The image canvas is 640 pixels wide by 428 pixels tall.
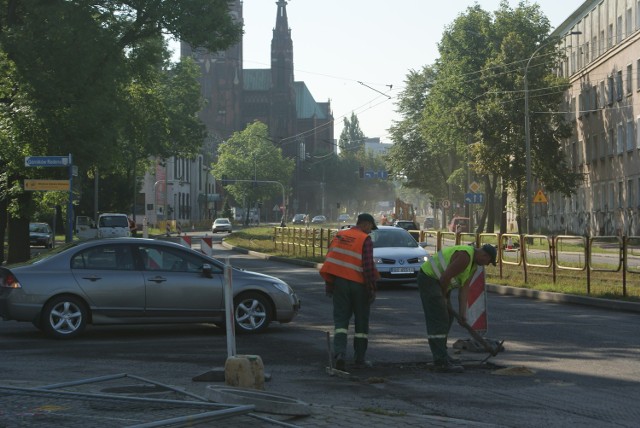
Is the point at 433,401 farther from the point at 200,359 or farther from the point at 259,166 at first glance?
the point at 259,166

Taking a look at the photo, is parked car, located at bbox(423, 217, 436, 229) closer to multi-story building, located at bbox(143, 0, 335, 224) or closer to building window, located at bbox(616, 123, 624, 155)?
multi-story building, located at bbox(143, 0, 335, 224)

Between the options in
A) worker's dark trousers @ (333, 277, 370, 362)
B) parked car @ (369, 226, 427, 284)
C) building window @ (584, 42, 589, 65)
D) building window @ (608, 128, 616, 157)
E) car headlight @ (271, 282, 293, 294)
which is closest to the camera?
worker's dark trousers @ (333, 277, 370, 362)

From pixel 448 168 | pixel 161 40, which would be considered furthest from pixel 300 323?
pixel 448 168

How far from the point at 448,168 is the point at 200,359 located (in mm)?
82730

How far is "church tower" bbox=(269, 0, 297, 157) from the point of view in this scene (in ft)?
550

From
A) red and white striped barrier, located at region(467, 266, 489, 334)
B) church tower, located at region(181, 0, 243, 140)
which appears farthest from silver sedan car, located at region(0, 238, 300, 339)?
church tower, located at region(181, 0, 243, 140)

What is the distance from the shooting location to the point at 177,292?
50.6ft

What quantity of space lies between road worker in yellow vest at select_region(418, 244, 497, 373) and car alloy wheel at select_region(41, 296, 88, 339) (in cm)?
546

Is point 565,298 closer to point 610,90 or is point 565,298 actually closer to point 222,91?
point 610,90

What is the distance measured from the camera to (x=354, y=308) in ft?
39.2

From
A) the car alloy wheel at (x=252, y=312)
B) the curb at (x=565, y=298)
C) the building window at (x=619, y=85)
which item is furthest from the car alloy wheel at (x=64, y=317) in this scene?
the building window at (x=619, y=85)

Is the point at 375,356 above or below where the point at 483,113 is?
below

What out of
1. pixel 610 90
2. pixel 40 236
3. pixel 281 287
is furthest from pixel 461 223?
pixel 281 287

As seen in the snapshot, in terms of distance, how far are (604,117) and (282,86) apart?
370ft
